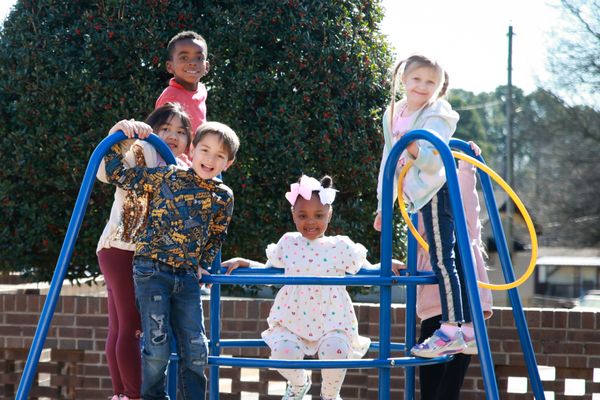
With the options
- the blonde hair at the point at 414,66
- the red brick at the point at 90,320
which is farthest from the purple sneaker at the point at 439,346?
the red brick at the point at 90,320

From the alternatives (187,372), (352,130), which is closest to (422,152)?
(187,372)

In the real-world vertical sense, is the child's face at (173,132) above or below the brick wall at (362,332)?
above

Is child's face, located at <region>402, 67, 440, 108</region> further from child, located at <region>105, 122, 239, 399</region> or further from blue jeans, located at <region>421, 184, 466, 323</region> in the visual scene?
child, located at <region>105, 122, 239, 399</region>

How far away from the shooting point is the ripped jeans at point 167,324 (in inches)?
145


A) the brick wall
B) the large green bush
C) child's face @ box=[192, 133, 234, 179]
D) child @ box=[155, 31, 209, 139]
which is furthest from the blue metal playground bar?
the large green bush

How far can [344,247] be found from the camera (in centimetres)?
420

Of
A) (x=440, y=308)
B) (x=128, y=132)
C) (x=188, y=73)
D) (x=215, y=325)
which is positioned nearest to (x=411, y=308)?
(x=440, y=308)

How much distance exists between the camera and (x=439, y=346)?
3803 millimetres

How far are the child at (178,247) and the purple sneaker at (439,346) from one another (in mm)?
807

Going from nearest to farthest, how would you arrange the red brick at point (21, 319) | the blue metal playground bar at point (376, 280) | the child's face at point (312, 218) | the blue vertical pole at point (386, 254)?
the blue metal playground bar at point (376, 280) < the blue vertical pole at point (386, 254) < the child's face at point (312, 218) < the red brick at point (21, 319)

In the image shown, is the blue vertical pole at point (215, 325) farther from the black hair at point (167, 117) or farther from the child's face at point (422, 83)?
the child's face at point (422, 83)

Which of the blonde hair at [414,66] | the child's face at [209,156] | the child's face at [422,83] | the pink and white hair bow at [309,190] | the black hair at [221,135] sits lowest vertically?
the pink and white hair bow at [309,190]

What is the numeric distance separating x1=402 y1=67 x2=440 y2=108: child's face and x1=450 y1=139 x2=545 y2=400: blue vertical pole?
1.07ft

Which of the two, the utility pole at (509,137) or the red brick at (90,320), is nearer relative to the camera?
the red brick at (90,320)
